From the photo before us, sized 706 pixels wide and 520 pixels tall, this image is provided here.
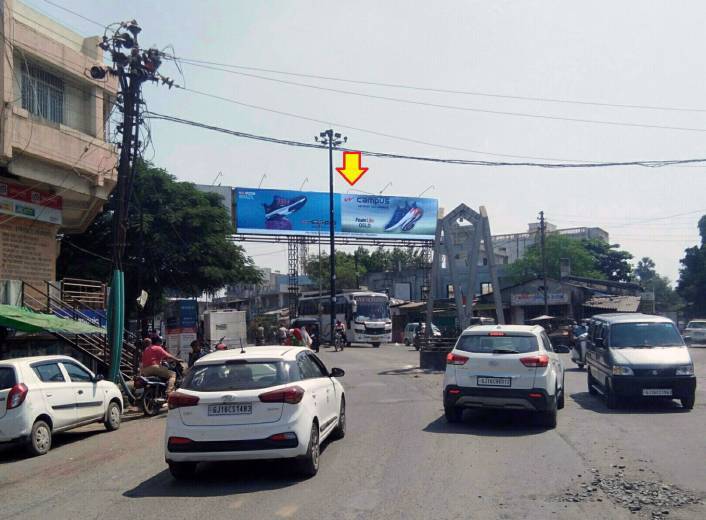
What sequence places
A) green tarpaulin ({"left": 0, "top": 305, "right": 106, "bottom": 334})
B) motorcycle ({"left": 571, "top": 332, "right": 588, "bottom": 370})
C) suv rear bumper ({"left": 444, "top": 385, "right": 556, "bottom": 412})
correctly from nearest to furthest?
suv rear bumper ({"left": 444, "top": 385, "right": 556, "bottom": 412})
green tarpaulin ({"left": 0, "top": 305, "right": 106, "bottom": 334})
motorcycle ({"left": 571, "top": 332, "right": 588, "bottom": 370})

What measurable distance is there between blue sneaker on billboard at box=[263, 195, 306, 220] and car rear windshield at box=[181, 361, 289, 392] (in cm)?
3956

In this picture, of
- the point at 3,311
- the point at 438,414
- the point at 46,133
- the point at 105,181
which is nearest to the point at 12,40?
the point at 46,133

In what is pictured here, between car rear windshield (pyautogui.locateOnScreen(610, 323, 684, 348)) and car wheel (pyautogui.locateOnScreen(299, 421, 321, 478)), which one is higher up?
car rear windshield (pyautogui.locateOnScreen(610, 323, 684, 348))

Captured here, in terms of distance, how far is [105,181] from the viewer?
2358cm

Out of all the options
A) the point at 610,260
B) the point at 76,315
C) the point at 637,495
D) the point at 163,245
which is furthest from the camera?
the point at 610,260

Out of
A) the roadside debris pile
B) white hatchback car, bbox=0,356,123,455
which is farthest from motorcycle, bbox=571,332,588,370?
the roadside debris pile

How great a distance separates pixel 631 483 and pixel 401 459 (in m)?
2.85

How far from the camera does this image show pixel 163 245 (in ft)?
119

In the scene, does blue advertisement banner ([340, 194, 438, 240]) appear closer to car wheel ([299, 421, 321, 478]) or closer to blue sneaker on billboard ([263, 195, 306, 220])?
blue sneaker on billboard ([263, 195, 306, 220])

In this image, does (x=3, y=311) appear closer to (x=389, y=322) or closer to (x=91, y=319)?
(x=91, y=319)

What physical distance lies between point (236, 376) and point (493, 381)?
494cm

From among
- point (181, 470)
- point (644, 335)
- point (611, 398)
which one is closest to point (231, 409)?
point (181, 470)

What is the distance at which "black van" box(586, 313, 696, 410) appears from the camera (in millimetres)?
14203

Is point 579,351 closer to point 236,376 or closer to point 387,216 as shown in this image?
point 236,376
